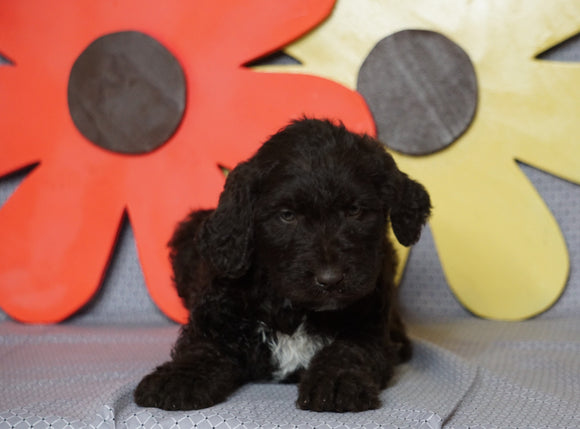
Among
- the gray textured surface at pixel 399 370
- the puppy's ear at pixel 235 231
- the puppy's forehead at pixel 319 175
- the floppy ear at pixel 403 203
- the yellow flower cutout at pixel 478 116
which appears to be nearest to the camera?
the gray textured surface at pixel 399 370

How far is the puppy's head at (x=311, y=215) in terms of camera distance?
2.22m

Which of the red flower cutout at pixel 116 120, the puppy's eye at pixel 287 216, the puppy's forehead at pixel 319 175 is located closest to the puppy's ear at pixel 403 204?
the puppy's forehead at pixel 319 175

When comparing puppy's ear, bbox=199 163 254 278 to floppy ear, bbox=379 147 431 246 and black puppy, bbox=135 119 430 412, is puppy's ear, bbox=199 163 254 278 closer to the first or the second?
black puppy, bbox=135 119 430 412

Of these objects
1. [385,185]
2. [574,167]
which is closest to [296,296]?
[385,185]

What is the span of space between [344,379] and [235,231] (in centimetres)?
61

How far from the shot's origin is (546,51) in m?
3.77

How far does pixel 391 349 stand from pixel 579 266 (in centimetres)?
163

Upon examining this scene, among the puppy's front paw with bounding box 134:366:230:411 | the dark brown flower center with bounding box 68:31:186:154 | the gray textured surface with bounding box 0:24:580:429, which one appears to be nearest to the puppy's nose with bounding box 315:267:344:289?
Answer: the gray textured surface with bounding box 0:24:580:429

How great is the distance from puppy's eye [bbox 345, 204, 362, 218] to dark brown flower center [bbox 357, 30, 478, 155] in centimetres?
136

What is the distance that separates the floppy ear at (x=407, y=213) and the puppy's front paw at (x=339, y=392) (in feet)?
1.82

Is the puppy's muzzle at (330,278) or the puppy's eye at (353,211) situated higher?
the puppy's eye at (353,211)

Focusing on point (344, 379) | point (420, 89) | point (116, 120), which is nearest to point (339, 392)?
point (344, 379)

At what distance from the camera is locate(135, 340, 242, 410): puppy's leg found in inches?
85.7

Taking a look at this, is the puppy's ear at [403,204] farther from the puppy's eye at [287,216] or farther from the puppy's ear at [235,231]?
the puppy's ear at [235,231]
